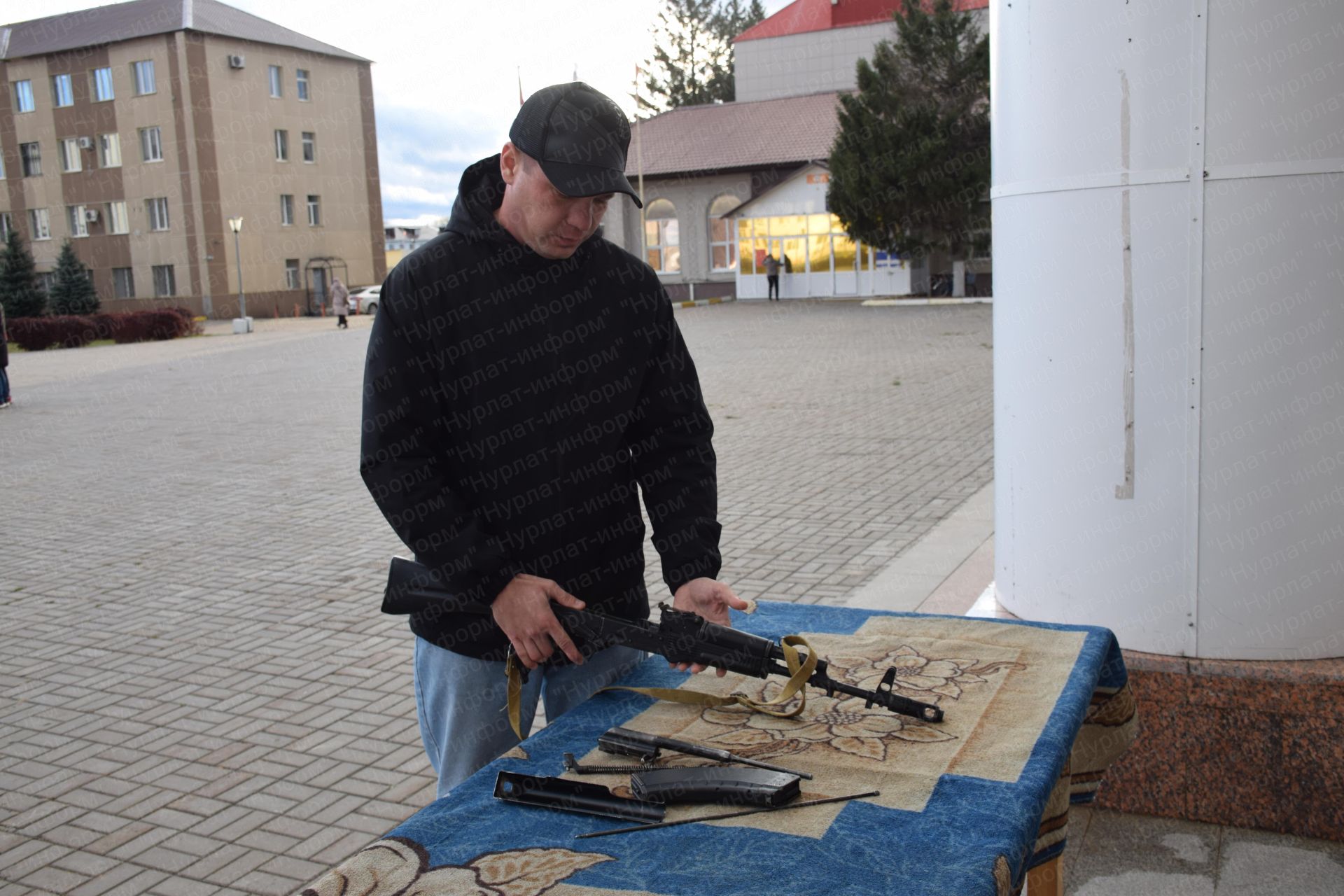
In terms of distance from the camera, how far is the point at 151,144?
50312 millimetres

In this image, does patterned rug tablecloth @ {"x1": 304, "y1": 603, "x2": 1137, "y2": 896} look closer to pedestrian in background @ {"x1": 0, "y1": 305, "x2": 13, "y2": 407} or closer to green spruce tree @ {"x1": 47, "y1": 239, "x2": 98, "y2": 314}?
pedestrian in background @ {"x1": 0, "y1": 305, "x2": 13, "y2": 407}

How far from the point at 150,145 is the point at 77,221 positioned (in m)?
6.25

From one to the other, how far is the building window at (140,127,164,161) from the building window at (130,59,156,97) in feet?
4.98

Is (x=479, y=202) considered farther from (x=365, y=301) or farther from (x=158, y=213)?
(x=158, y=213)

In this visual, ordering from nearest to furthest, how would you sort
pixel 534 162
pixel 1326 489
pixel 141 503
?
pixel 534 162 → pixel 1326 489 → pixel 141 503

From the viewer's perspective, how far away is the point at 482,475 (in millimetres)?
2492

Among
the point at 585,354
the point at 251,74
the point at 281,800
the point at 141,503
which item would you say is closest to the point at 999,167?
the point at 585,354

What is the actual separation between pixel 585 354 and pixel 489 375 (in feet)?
0.70

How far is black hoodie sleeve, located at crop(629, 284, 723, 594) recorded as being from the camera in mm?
2629


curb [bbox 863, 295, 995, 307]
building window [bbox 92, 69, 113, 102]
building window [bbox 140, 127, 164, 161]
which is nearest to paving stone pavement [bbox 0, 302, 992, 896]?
curb [bbox 863, 295, 995, 307]

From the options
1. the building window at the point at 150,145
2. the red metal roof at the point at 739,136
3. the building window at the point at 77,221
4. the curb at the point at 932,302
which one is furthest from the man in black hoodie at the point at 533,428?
the building window at the point at 77,221

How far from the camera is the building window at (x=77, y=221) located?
53.0 m

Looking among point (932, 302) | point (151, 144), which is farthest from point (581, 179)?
point (151, 144)

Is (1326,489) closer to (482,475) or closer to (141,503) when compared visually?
(482,475)
